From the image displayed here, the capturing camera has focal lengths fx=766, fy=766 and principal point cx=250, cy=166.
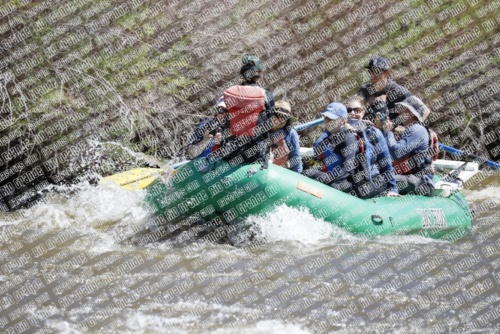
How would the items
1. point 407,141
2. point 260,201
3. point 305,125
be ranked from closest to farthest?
point 260,201, point 407,141, point 305,125

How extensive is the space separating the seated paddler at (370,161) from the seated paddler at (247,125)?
3.04 feet

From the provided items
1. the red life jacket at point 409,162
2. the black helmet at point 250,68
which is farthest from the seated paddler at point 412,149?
the black helmet at point 250,68

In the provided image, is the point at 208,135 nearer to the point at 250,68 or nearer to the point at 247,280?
the point at 250,68

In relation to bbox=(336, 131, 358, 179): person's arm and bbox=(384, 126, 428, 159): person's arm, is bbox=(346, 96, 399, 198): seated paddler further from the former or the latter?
bbox=(384, 126, 428, 159): person's arm

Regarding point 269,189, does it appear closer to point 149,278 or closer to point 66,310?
point 149,278

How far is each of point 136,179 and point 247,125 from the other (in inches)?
78.5

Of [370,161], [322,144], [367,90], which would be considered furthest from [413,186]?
[367,90]

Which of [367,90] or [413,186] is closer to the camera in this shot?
[413,186]

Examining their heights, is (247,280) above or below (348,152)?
below

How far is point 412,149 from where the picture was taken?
716 cm

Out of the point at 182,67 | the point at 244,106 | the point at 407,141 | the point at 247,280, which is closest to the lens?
the point at 247,280

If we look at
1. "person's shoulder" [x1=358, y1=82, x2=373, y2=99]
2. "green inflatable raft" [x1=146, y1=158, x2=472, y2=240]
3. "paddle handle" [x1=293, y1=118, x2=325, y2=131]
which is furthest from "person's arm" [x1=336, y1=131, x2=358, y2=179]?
"paddle handle" [x1=293, y1=118, x2=325, y2=131]

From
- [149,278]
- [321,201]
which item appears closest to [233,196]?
[321,201]

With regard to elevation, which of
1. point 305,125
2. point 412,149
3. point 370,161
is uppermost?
point 305,125
